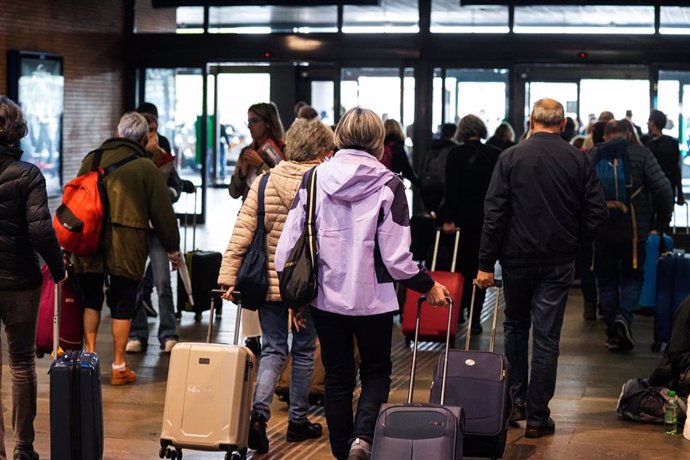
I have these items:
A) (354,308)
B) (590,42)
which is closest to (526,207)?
(354,308)

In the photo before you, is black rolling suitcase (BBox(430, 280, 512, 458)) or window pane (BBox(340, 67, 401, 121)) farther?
window pane (BBox(340, 67, 401, 121))

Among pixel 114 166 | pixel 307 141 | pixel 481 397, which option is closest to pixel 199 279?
pixel 114 166

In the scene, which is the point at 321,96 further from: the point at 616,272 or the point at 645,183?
the point at 645,183

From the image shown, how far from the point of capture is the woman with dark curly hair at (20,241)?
5703 mm

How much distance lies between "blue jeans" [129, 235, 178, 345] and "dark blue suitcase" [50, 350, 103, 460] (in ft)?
11.2

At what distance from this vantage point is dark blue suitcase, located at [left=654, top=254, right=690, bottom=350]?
9281 mm

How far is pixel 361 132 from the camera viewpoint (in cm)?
539

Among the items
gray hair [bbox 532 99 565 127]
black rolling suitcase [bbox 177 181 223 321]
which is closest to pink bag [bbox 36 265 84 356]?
black rolling suitcase [bbox 177 181 223 321]

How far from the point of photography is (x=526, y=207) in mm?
6645

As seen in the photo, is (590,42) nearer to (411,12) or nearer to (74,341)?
(411,12)

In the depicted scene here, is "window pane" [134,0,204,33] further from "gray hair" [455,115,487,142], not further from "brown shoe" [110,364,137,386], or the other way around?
"brown shoe" [110,364,137,386]

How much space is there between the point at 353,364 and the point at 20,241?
1.64 meters

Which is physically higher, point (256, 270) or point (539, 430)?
point (256, 270)

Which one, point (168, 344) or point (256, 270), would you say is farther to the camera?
point (168, 344)
